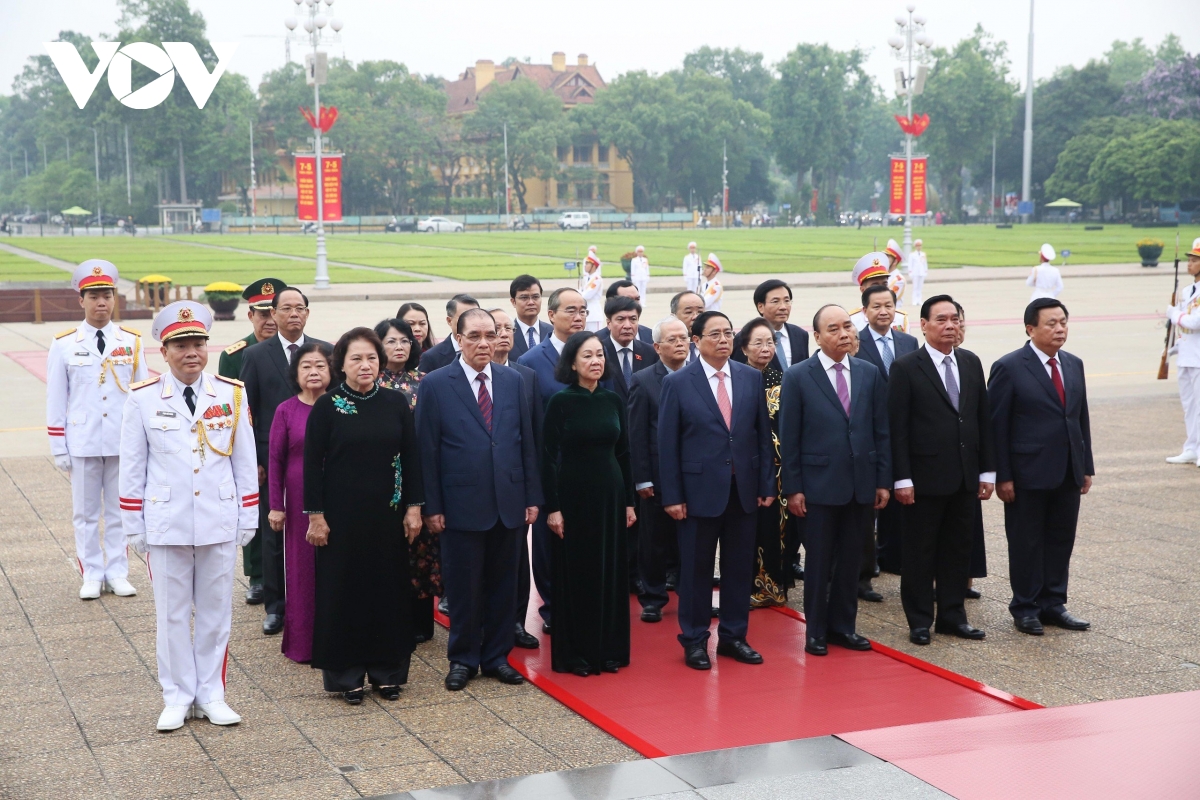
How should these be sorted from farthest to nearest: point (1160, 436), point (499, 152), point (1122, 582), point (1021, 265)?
point (499, 152) → point (1021, 265) → point (1160, 436) → point (1122, 582)

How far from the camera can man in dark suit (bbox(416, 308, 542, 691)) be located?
5906 millimetres

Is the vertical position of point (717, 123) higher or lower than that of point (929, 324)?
higher

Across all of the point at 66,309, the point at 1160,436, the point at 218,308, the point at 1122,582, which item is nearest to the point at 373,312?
the point at 218,308

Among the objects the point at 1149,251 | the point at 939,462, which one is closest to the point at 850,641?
the point at 939,462

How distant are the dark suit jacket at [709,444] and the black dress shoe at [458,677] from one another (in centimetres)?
135

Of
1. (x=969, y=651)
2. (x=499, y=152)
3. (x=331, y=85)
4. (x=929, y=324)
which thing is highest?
(x=331, y=85)

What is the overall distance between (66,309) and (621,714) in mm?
25718

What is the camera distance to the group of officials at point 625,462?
5445 millimetres

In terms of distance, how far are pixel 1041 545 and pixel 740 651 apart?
1994mm

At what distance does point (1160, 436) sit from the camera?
12883 millimetres

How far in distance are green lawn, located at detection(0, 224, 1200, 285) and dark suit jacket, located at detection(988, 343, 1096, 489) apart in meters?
30.0

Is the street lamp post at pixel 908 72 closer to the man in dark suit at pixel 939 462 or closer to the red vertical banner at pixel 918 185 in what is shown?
the red vertical banner at pixel 918 185

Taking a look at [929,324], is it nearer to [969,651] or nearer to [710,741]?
[969,651]

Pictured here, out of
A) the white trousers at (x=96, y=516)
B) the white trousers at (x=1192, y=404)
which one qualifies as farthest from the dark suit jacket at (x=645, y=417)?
the white trousers at (x=1192, y=404)
